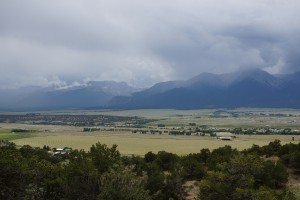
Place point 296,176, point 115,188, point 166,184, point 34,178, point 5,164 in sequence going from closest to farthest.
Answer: point 115,188, point 5,164, point 34,178, point 166,184, point 296,176

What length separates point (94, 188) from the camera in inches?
1501

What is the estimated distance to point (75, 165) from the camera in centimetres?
3881

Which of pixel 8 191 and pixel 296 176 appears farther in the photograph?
pixel 296 176

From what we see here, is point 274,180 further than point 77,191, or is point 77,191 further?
point 274,180

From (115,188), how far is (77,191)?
6.02 metres

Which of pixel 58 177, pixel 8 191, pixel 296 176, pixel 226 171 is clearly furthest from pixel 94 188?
pixel 296 176

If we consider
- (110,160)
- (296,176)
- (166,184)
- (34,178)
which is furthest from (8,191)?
(296,176)

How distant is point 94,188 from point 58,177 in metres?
4.35

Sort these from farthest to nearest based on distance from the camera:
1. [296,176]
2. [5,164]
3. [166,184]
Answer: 1. [296,176]
2. [166,184]
3. [5,164]

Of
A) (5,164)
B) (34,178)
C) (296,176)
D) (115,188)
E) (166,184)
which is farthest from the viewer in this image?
(296,176)

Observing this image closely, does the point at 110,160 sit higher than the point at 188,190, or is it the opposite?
the point at 110,160

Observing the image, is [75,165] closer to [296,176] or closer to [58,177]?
[58,177]

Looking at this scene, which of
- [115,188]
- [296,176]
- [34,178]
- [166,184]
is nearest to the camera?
[115,188]

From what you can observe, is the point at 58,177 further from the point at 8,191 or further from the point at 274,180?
the point at 274,180
